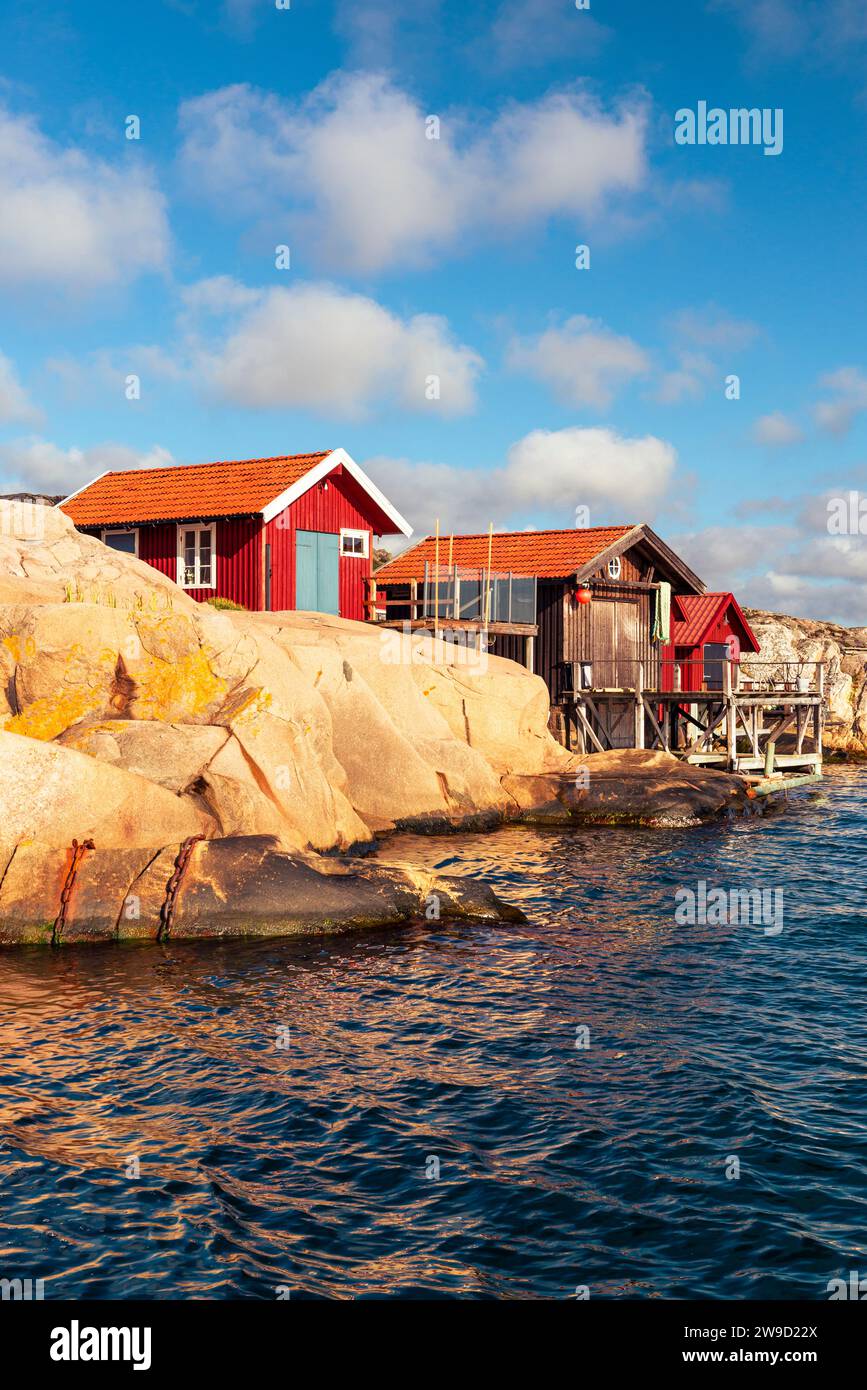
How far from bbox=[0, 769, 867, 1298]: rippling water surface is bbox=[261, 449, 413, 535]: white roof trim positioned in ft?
58.4

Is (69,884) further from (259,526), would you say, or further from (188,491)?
(188,491)

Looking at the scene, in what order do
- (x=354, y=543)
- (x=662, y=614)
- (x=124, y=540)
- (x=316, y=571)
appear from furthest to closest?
1. (x=662, y=614)
2. (x=354, y=543)
3. (x=124, y=540)
4. (x=316, y=571)

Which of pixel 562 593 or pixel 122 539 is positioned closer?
pixel 122 539

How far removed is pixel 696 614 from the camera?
40.6 m

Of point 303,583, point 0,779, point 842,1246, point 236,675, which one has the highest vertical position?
point 303,583

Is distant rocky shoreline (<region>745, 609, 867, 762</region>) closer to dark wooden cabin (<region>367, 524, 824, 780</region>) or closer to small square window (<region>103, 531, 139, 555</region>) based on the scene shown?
dark wooden cabin (<region>367, 524, 824, 780</region>)

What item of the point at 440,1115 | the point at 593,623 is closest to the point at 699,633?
the point at 593,623

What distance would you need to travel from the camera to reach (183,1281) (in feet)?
20.5

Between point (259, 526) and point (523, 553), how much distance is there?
9.16m

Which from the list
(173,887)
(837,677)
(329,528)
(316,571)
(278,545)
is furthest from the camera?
(837,677)
